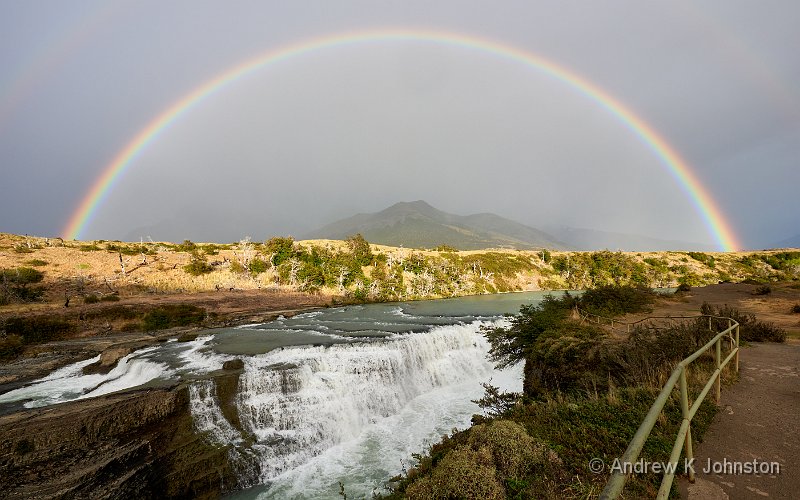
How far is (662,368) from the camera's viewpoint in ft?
31.1

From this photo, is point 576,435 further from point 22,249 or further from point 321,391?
point 22,249

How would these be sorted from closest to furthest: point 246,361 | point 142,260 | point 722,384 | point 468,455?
1. point 468,455
2. point 722,384
3. point 246,361
4. point 142,260

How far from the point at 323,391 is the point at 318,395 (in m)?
0.34

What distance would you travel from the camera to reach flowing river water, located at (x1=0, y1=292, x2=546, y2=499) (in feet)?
42.5

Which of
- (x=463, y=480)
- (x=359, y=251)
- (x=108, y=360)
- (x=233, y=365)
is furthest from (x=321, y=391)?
(x=359, y=251)

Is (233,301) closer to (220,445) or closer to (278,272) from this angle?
(278,272)

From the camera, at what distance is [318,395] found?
53.4 ft

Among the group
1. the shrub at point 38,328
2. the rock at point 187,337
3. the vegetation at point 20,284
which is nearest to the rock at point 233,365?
the rock at point 187,337

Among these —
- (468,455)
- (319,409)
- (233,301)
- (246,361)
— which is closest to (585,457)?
(468,455)

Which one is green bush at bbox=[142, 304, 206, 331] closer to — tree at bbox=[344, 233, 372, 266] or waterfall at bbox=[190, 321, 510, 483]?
waterfall at bbox=[190, 321, 510, 483]

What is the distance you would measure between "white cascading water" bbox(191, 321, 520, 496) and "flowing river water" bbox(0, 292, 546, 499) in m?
0.05

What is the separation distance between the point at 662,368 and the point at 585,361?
124 inches

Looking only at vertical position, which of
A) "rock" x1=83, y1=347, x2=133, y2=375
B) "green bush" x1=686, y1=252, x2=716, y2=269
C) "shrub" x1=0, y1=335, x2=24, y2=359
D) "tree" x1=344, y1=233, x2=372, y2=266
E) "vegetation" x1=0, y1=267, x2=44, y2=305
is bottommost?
"rock" x1=83, y1=347, x2=133, y2=375

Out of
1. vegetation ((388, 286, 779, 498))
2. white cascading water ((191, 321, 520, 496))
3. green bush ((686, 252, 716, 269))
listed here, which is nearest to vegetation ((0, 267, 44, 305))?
white cascading water ((191, 321, 520, 496))
